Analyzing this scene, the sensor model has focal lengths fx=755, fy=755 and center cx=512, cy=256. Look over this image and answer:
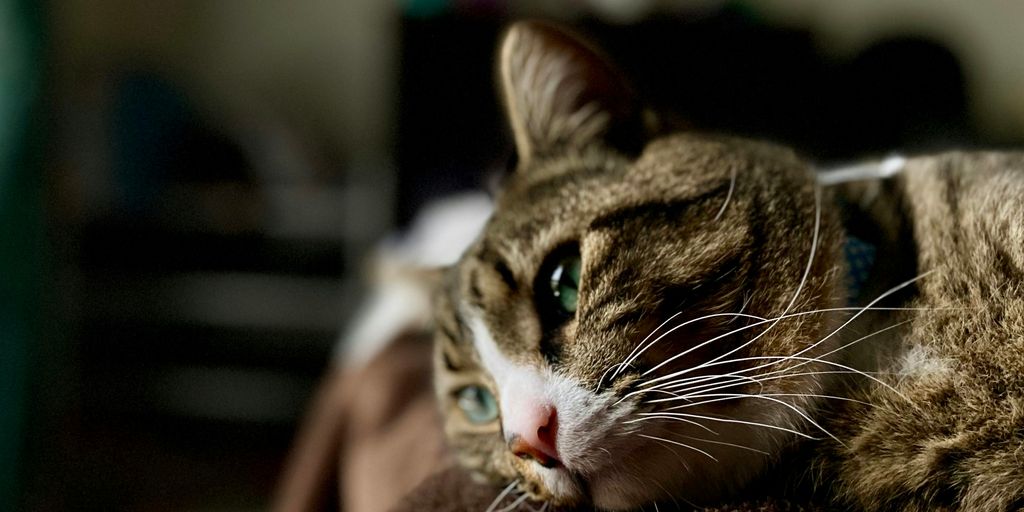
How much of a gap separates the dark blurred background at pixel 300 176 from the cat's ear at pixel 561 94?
1609 millimetres

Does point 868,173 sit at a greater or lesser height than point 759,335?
greater

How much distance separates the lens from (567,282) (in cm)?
70

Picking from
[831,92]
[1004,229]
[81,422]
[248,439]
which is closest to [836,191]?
[1004,229]

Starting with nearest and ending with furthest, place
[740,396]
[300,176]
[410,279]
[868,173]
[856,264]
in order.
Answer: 1. [740,396]
2. [856,264]
3. [868,173]
4. [410,279]
5. [300,176]

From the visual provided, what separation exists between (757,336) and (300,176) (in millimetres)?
2666

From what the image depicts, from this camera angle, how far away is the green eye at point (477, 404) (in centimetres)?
81

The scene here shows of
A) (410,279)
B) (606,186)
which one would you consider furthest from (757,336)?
(410,279)

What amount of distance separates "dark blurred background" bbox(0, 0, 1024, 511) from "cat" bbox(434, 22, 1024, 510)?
1738 millimetres

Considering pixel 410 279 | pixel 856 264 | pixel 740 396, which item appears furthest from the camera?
pixel 410 279

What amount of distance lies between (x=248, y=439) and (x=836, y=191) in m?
2.46

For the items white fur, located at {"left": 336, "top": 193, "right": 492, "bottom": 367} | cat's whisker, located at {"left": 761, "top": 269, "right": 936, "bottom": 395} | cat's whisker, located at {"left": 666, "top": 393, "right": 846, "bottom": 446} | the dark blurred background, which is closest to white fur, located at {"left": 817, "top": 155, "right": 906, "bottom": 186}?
cat's whisker, located at {"left": 761, "top": 269, "right": 936, "bottom": 395}

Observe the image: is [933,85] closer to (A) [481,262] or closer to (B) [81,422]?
(A) [481,262]

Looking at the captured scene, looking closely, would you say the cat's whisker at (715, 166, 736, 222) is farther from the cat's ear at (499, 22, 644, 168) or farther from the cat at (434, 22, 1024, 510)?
the cat's ear at (499, 22, 644, 168)

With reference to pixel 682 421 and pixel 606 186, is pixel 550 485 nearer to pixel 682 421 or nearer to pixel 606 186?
pixel 682 421
